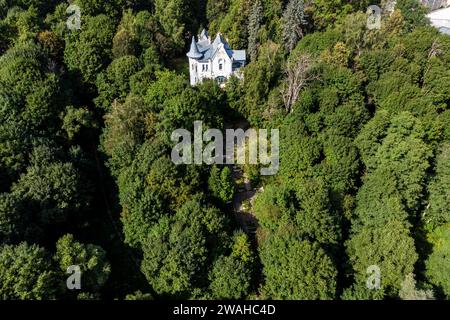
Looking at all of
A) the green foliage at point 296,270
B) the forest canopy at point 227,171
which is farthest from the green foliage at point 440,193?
the green foliage at point 296,270

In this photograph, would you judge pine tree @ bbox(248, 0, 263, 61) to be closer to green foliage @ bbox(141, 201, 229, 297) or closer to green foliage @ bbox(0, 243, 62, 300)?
green foliage @ bbox(141, 201, 229, 297)

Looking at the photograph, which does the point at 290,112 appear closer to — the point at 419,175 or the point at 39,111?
the point at 419,175

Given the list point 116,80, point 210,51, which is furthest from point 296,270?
point 210,51

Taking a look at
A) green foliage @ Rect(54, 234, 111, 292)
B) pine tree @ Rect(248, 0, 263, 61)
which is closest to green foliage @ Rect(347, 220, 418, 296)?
green foliage @ Rect(54, 234, 111, 292)

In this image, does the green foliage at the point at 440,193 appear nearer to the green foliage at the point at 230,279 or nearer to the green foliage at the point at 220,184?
the green foliage at the point at 220,184

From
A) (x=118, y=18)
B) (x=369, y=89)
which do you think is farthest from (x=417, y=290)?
(x=118, y=18)

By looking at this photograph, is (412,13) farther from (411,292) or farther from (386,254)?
(411,292)
